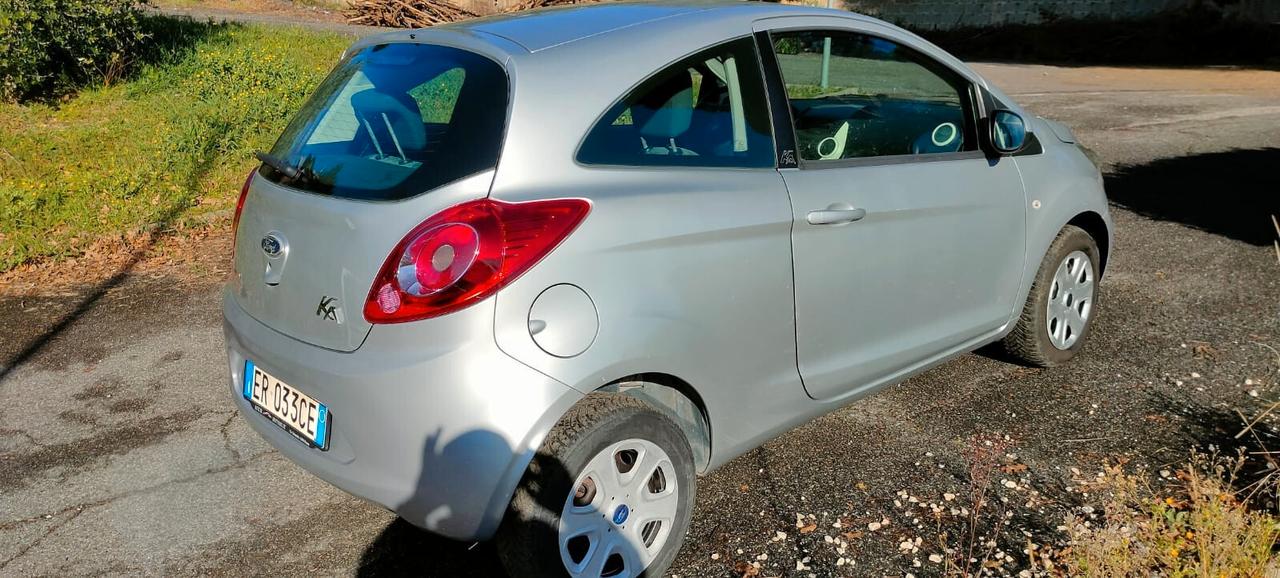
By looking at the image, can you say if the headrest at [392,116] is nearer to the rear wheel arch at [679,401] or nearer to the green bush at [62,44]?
the rear wheel arch at [679,401]

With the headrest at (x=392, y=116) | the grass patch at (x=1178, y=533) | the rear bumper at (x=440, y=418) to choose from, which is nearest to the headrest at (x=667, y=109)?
the headrest at (x=392, y=116)

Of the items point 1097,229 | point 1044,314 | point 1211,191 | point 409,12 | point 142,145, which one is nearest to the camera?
point 1044,314

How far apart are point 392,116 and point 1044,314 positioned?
2927 millimetres

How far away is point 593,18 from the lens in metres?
3.11

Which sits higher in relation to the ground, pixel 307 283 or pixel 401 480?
pixel 307 283

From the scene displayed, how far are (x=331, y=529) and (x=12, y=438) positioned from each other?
172cm

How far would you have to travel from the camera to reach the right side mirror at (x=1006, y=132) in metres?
3.78

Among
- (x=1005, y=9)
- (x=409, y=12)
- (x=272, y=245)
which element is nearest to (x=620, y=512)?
(x=272, y=245)

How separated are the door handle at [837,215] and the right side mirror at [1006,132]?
868mm

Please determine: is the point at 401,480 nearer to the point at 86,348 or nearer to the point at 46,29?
the point at 86,348

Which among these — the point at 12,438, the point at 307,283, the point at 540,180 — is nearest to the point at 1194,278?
the point at 540,180

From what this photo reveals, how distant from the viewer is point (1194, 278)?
5.77m

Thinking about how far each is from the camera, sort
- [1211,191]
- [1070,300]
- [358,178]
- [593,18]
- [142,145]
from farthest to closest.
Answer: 1. [142,145]
2. [1211,191]
3. [1070,300]
4. [593,18]
5. [358,178]

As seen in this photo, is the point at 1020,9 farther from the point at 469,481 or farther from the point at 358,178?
the point at 469,481
